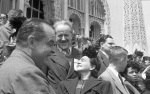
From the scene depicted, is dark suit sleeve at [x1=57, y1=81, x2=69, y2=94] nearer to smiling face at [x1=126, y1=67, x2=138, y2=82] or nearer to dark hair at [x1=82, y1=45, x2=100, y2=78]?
dark hair at [x1=82, y1=45, x2=100, y2=78]

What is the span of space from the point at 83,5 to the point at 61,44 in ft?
33.3

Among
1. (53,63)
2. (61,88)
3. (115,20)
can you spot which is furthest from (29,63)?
(115,20)

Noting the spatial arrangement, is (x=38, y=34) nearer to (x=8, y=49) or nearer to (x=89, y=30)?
(x=8, y=49)

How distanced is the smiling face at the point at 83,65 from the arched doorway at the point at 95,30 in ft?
34.9

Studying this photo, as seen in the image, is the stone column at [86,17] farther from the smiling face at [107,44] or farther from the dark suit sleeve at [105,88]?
the dark suit sleeve at [105,88]

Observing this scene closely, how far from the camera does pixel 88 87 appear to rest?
98.7 inches

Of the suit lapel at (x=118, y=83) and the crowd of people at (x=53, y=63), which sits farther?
the suit lapel at (x=118, y=83)

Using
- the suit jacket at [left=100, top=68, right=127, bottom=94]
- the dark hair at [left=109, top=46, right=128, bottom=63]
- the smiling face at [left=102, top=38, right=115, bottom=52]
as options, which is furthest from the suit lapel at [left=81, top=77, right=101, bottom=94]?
the smiling face at [left=102, top=38, right=115, bottom=52]

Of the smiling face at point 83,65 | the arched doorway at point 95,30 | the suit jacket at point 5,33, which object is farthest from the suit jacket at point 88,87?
the arched doorway at point 95,30

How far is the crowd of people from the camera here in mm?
1219

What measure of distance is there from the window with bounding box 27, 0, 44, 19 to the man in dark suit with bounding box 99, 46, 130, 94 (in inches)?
296

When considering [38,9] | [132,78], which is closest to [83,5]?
[38,9]

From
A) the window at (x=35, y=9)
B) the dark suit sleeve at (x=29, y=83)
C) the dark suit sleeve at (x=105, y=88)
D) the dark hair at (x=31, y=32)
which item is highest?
the window at (x=35, y=9)

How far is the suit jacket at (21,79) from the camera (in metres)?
1.18
